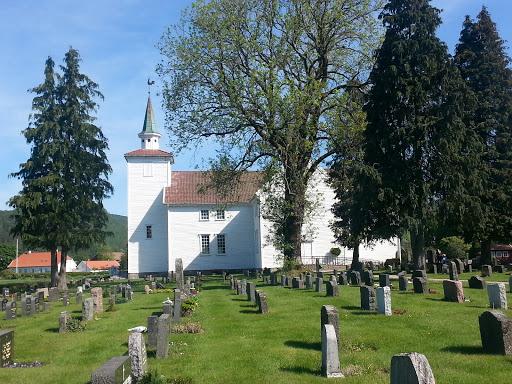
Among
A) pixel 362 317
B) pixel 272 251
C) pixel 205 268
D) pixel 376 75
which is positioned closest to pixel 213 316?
pixel 362 317

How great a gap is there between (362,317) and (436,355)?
14.0ft

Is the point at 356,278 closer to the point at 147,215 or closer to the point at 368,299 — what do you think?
the point at 368,299

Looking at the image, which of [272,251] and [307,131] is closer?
[307,131]

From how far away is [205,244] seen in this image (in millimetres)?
51750

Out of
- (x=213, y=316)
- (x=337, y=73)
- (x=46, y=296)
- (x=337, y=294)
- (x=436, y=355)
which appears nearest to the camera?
(x=436, y=355)

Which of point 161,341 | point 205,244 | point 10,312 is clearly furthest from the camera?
point 205,244

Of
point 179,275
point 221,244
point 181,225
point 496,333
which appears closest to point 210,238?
point 221,244

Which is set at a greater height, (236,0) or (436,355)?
(236,0)

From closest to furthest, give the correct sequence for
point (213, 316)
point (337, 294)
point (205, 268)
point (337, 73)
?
point (213, 316) < point (337, 294) < point (337, 73) < point (205, 268)

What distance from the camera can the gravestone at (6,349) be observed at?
34.2ft

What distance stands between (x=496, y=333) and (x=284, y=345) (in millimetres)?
4055

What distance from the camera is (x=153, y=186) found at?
174 feet

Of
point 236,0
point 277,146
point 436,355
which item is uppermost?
point 236,0

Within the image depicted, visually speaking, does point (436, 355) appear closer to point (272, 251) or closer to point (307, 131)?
point (307, 131)
